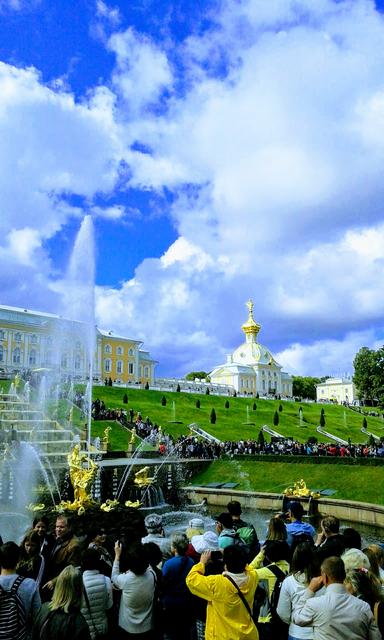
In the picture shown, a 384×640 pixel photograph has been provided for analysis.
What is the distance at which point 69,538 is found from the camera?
21.2ft

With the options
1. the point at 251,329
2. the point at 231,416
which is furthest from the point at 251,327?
the point at 231,416

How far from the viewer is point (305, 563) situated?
5.01 meters

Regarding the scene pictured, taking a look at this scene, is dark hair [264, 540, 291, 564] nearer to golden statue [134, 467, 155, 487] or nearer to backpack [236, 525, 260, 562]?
backpack [236, 525, 260, 562]

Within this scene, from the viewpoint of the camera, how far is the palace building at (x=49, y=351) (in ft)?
223

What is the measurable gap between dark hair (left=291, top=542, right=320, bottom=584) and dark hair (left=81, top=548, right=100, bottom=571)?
174cm

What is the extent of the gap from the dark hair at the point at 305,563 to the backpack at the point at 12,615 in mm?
2304

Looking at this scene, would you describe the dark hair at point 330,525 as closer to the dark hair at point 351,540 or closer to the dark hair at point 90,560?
the dark hair at point 351,540

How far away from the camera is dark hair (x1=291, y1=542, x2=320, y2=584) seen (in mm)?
4900

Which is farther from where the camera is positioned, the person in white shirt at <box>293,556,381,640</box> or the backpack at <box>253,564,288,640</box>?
the backpack at <box>253,564,288,640</box>

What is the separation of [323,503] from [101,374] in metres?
61.2

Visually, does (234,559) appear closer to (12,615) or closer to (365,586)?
(365,586)

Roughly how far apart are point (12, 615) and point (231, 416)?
173 ft

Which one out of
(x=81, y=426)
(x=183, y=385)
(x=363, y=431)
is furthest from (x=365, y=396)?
(x=81, y=426)

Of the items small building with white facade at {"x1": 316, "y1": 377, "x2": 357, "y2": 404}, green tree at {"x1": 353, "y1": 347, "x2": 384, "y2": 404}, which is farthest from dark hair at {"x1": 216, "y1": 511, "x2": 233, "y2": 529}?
small building with white facade at {"x1": 316, "y1": 377, "x2": 357, "y2": 404}
